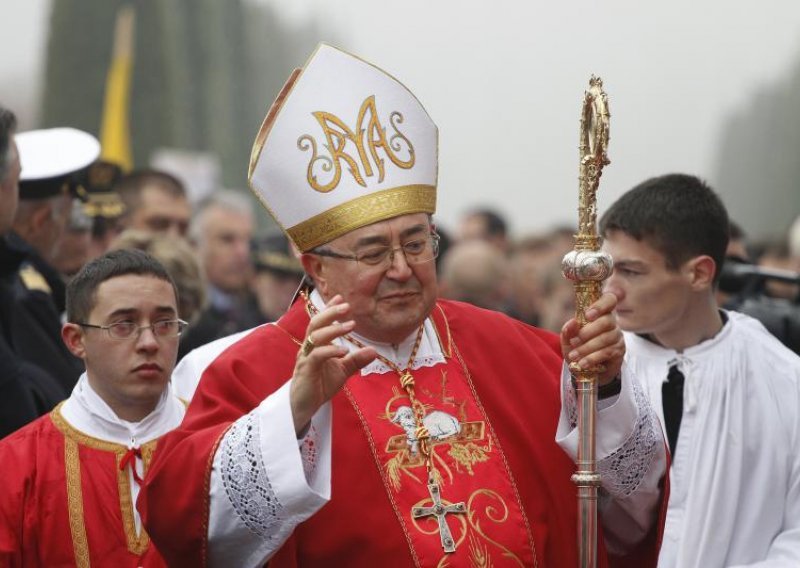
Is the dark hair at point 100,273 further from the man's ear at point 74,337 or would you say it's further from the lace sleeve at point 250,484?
the lace sleeve at point 250,484

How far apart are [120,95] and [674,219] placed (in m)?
10.8

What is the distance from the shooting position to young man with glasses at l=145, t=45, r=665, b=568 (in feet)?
13.5

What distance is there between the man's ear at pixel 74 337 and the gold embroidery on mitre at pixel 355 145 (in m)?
1.15

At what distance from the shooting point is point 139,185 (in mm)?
8633

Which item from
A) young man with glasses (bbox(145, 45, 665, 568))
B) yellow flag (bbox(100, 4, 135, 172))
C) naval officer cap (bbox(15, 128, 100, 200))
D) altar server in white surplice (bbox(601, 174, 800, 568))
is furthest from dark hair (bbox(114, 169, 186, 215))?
yellow flag (bbox(100, 4, 135, 172))

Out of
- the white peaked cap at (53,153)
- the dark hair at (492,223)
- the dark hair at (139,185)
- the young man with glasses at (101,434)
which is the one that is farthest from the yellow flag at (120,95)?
the young man with glasses at (101,434)

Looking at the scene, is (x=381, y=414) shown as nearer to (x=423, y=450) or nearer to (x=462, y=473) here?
(x=423, y=450)

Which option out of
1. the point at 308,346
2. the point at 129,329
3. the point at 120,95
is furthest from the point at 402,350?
the point at 120,95

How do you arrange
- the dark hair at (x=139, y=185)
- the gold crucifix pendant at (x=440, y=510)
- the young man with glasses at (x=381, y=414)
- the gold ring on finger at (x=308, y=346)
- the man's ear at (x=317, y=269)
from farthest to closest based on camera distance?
the dark hair at (x=139, y=185) < the man's ear at (x=317, y=269) < the gold crucifix pendant at (x=440, y=510) < the young man with glasses at (x=381, y=414) < the gold ring on finger at (x=308, y=346)

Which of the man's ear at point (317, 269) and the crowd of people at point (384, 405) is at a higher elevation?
the man's ear at point (317, 269)

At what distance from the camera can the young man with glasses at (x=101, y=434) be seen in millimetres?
4688

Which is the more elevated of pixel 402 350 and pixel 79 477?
pixel 402 350

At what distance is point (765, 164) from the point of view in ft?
50.6

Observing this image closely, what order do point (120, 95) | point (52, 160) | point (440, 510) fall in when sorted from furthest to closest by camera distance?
point (120, 95), point (52, 160), point (440, 510)
